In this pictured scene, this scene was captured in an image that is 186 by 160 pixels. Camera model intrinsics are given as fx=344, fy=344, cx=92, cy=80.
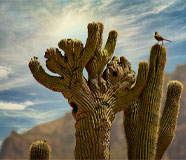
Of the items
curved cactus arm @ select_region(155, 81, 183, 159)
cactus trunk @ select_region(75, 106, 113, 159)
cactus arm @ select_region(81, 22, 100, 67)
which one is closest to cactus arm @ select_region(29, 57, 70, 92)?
cactus arm @ select_region(81, 22, 100, 67)

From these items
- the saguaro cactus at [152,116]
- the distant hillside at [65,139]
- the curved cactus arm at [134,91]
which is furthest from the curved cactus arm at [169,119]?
the distant hillside at [65,139]

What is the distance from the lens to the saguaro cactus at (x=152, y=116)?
804cm

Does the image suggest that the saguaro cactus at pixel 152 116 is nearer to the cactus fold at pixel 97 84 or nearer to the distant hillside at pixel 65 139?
the cactus fold at pixel 97 84

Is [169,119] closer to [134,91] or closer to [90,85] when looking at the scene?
[134,91]

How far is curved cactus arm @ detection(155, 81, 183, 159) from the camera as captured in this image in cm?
905

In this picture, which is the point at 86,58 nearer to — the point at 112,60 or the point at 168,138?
the point at 112,60

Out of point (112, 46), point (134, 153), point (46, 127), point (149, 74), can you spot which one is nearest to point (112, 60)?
point (112, 46)

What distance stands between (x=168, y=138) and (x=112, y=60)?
2610 mm

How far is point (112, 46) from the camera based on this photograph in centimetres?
862

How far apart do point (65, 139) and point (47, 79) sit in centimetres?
2298

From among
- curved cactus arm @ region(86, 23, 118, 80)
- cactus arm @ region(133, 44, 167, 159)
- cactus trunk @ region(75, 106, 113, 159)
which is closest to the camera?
cactus trunk @ region(75, 106, 113, 159)

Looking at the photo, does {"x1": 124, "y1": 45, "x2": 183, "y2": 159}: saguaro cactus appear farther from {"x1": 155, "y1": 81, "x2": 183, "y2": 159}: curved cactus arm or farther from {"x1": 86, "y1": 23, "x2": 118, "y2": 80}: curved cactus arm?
{"x1": 86, "y1": 23, "x2": 118, "y2": 80}: curved cactus arm

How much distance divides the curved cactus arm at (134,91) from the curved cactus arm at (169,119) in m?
1.27

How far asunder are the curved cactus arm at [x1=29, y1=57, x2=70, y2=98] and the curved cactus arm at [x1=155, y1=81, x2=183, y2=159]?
2.91m
